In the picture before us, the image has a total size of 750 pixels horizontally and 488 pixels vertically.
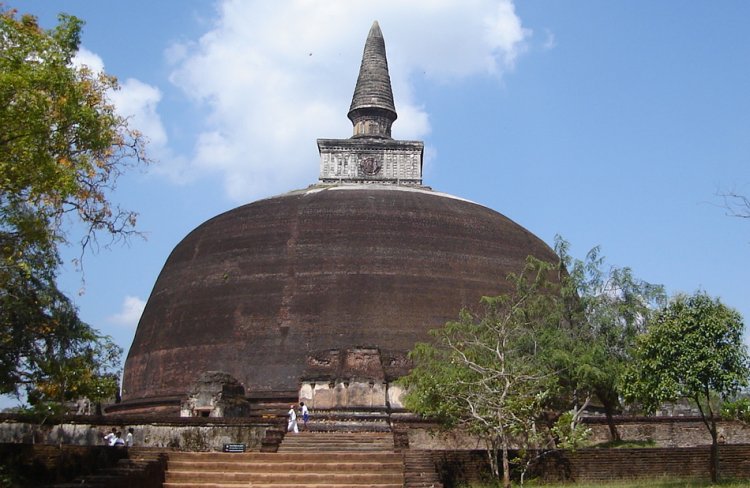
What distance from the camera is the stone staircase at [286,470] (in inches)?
460

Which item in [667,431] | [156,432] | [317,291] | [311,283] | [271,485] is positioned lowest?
[271,485]

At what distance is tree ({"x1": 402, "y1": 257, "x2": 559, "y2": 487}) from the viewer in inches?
530

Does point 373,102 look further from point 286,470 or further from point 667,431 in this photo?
point 286,470

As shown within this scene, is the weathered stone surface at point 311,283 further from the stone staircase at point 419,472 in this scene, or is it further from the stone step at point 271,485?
the stone step at point 271,485

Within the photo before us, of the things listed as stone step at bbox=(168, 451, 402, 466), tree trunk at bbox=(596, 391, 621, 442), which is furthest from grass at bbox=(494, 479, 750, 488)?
tree trunk at bbox=(596, 391, 621, 442)

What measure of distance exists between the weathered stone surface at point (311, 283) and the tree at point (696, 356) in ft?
35.6

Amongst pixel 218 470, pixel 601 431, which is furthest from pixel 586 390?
pixel 218 470

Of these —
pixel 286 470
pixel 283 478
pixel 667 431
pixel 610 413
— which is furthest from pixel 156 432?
pixel 667 431

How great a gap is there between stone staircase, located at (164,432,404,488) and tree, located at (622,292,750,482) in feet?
12.9

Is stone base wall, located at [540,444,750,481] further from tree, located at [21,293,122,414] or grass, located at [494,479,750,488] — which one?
tree, located at [21,293,122,414]

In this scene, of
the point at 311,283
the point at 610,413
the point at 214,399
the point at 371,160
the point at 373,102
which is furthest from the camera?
the point at 373,102

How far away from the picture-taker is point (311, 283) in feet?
82.4

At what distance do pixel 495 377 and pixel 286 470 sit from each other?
Result: 3554 millimetres

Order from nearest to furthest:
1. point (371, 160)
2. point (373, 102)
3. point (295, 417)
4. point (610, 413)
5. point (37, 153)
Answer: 1. point (37, 153)
2. point (295, 417)
3. point (610, 413)
4. point (371, 160)
5. point (373, 102)
